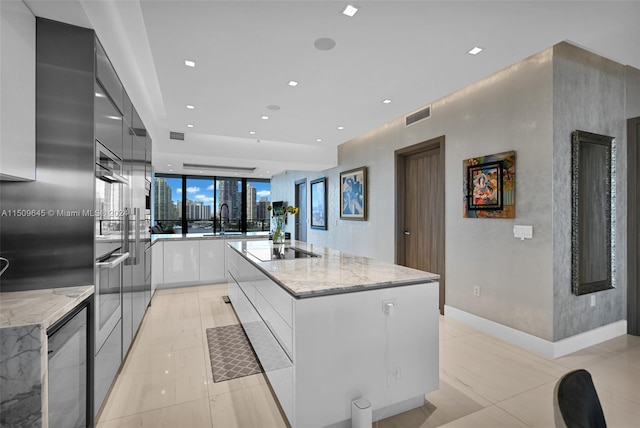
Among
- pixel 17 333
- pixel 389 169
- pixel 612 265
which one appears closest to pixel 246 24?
pixel 17 333

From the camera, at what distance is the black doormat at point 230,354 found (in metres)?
2.47

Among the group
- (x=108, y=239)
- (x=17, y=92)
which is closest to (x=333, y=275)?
(x=108, y=239)

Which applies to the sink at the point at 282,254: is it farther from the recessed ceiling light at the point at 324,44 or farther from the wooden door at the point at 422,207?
the wooden door at the point at 422,207

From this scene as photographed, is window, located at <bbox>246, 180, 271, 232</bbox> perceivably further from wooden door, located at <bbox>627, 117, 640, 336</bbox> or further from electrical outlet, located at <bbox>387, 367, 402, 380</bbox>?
wooden door, located at <bbox>627, 117, 640, 336</bbox>

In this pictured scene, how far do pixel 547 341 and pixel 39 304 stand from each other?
362cm

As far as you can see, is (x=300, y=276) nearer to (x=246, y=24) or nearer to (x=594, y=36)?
(x=246, y=24)

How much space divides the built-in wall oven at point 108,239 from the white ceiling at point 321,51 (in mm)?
815

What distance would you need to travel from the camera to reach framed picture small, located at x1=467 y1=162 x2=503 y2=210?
3.12 metres

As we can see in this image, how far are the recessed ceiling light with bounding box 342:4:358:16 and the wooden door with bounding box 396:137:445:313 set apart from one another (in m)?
2.35

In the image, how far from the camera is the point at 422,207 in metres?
4.29

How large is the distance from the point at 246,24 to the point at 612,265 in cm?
402

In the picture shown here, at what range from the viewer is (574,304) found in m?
2.86

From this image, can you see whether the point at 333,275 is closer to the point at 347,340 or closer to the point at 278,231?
the point at 347,340

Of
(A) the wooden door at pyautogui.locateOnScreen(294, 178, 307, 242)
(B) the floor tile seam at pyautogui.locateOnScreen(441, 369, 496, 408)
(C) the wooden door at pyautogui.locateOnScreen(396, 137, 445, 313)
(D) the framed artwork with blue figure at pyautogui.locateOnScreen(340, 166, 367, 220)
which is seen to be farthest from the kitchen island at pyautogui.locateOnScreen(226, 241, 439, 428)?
(A) the wooden door at pyautogui.locateOnScreen(294, 178, 307, 242)
